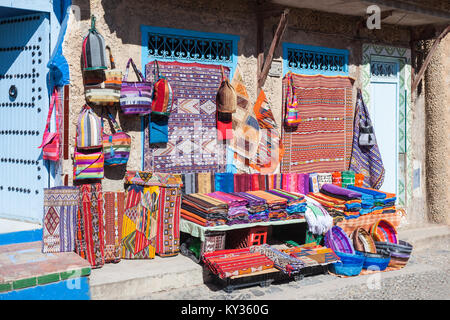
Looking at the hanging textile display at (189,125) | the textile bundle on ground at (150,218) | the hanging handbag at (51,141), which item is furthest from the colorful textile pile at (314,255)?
the hanging handbag at (51,141)

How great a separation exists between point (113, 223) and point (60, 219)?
58 centimetres

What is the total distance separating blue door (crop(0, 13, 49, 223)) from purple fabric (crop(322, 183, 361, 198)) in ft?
12.1

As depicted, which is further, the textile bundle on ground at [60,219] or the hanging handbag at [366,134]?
the hanging handbag at [366,134]

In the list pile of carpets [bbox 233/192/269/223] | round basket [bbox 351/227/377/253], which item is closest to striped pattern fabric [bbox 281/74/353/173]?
pile of carpets [bbox 233/192/269/223]

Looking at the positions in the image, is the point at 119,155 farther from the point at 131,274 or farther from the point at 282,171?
the point at 282,171

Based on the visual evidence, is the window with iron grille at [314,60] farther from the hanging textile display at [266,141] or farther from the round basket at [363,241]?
the round basket at [363,241]

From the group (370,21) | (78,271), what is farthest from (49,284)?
(370,21)

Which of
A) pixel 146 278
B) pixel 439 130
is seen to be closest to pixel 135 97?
pixel 146 278

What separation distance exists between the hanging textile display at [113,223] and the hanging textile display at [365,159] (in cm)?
399

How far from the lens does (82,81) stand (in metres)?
5.50

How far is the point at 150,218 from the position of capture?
18.2 feet

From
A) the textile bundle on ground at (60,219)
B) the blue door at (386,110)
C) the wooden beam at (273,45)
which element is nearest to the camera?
the textile bundle on ground at (60,219)

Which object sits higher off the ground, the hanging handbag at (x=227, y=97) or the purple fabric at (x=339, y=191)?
the hanging handbag at (x=227, y=97)

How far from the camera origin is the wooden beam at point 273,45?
6488mm
